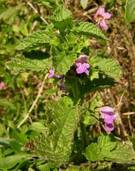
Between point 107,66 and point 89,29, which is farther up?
point 89,29

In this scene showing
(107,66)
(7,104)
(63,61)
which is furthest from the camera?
(7,104)

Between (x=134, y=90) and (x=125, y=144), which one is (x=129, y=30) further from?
(x=125, y=144)

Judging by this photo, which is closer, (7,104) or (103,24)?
(103,24)

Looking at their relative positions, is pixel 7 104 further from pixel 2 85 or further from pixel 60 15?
pixel 60 15

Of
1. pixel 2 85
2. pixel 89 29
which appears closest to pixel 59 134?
pixel 89 29

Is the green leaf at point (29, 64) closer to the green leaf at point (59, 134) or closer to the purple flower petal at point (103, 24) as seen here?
the green leaf at point (59, 134)

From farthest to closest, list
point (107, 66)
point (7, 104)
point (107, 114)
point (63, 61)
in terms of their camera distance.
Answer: point (7, 104) < point (107, 114) < point (107, 66) < point (63, 61)

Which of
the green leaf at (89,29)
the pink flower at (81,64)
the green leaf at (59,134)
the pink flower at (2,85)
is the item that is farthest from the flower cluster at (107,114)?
the pink flower at (2,85)

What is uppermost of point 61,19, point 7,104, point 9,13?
point 9,13
